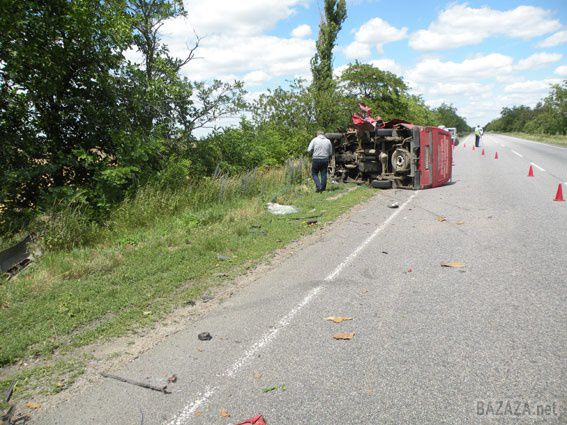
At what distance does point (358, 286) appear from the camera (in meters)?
5.32

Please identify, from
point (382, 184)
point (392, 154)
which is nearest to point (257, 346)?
point (382, 184)

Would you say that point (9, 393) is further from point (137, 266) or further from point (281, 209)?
point (281, 209)

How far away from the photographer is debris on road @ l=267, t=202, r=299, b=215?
412 inches

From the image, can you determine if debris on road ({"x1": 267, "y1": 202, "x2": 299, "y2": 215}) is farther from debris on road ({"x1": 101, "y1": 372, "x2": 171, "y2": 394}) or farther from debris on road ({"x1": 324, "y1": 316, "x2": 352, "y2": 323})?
debris on road ({"x1": 101, "y1": 372, "x2": 171, "y2": 394})

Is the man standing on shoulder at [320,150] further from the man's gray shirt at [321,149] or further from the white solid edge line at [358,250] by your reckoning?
the white solid edge line at [358,250]

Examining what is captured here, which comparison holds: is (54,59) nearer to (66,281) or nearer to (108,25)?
(108,25)

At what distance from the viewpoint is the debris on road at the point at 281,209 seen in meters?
10.5

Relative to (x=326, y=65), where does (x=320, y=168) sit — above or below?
below

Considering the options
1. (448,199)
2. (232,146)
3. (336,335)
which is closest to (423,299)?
(336,335)

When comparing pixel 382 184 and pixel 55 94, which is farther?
pixel 382 184

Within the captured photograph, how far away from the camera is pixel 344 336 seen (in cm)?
399

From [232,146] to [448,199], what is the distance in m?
7.13

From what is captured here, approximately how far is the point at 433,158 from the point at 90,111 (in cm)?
1039

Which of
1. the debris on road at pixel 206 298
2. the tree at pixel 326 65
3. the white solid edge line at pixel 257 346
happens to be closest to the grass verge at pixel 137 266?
the debris on road at pixel 206 298
